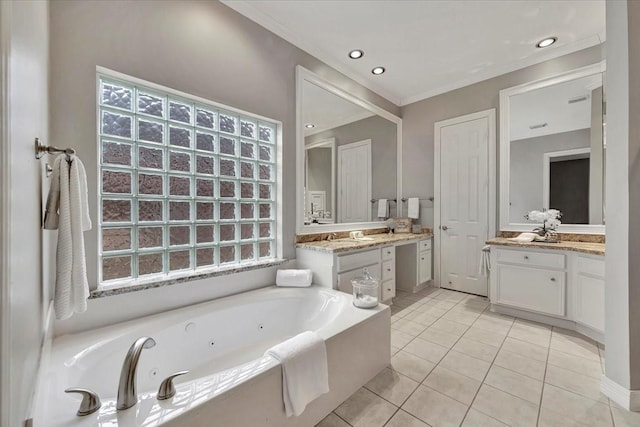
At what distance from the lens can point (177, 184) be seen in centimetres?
192

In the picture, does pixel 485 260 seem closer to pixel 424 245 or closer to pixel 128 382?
pixel 424 245

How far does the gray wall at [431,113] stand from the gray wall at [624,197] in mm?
1634

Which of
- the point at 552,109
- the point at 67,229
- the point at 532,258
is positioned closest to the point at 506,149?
the point at 552,109

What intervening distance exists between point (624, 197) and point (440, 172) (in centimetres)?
222

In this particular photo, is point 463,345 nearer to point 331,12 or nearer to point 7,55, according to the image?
point 7,55

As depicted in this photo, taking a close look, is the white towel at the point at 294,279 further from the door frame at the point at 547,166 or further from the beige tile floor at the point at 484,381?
the door frame at the point at 547,166

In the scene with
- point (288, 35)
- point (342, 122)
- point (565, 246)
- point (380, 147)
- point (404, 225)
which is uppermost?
point (288, 35)

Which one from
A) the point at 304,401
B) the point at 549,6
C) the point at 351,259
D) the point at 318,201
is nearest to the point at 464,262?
the point at 351,259

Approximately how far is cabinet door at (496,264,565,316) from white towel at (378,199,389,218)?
60.2 inches

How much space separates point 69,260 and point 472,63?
3938 millimetres

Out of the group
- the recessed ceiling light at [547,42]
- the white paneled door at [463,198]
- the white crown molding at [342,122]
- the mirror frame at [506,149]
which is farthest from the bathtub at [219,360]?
the recessed ceiling light at [547,42]

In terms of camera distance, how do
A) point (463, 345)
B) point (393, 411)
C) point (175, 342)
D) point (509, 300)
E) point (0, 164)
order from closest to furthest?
point (0, 164) → point (393, 411) → point (175, 342) → point (463, 345) → point (509, 300)

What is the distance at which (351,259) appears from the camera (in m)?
2.50

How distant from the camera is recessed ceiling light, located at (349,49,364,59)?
2.84 meters
